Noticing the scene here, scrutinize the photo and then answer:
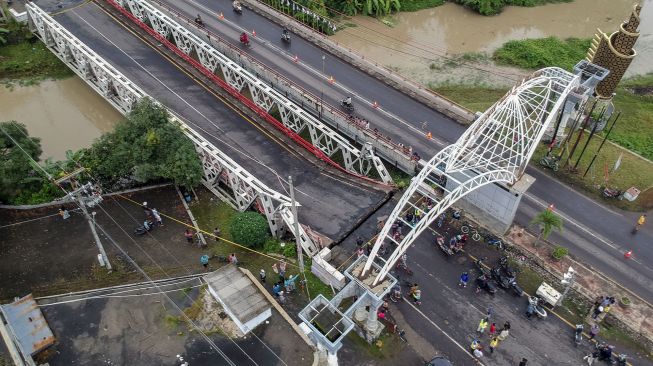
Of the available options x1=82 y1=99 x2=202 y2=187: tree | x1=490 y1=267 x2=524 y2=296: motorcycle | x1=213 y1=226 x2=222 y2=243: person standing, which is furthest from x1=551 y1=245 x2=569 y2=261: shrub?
x1=82 y1=99 x2=202 y2=187: tree

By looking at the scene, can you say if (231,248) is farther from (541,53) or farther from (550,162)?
(541,53)

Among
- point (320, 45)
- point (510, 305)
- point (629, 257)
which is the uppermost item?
point (320, 45)

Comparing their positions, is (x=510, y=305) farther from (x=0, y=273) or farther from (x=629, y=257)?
(x=0, y=273)

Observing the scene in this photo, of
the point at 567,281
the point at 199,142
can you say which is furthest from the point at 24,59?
the point at 567,281

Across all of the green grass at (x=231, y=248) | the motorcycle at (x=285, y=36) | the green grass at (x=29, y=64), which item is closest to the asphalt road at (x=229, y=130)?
the green grass at (x=231, y=248)

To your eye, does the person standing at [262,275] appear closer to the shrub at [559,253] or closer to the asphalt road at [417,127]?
the asphalt road at [417,127]

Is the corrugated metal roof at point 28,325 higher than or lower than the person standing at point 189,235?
lower

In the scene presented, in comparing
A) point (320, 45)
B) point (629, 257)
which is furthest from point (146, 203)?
point (629, 257)
